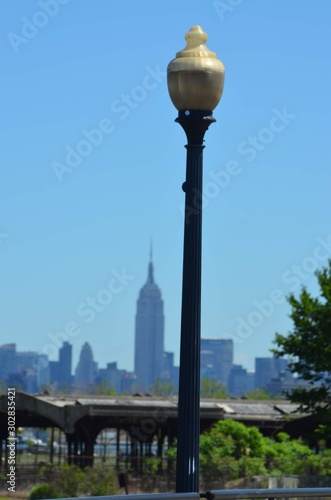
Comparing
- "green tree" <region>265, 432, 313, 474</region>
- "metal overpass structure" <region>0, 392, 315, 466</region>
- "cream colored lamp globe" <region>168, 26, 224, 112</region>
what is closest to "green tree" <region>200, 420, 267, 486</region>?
Answer: "green tree" <region>265, 432, 313, 474</region>

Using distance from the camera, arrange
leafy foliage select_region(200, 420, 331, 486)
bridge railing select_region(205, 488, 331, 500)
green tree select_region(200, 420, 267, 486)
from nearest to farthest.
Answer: bridge railing select_region(205, 488, 331, 500), leafy foliage select_region(200, 420, 331, 486), green tree select_region(200, 420, 267, 486)

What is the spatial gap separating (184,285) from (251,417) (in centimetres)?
4639

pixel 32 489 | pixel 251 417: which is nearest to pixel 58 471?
pixel 32 489

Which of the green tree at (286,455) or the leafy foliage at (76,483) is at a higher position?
the green tree at (286,455)

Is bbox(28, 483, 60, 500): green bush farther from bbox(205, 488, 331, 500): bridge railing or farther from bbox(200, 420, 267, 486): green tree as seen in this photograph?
bbox(205, 488, 331, 500): bridge railing

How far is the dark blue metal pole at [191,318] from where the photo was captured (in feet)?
37.9

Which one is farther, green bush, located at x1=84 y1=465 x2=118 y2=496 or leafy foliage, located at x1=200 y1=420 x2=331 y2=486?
leafy foliage, located at x1=200 y1=420 x2=331 y2=486

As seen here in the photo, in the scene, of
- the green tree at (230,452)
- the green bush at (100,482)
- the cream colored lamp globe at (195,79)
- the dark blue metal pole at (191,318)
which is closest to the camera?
the dark blue metal pole at (191,318)

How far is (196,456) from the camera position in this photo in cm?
1161

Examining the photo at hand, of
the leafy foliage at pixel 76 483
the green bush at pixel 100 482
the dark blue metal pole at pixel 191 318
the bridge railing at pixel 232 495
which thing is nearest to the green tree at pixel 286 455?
the green bush at pixel 100 482

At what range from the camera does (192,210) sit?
Answer: 39.2ft

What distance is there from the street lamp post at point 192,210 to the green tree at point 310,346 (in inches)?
1511

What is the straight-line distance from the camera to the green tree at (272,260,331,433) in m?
50.5

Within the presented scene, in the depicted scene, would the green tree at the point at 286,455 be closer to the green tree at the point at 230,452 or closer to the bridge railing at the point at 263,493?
the green tree at the point at 230,452
